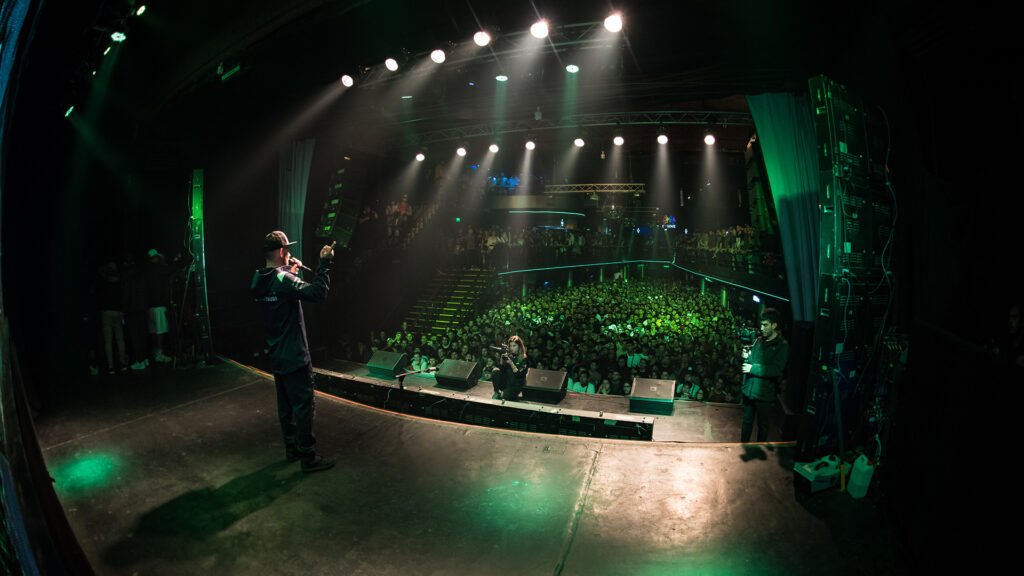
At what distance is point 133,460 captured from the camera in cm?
326

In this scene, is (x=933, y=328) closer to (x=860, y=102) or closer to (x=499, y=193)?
(x=860, y=102)

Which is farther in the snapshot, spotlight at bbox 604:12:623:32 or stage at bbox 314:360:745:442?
stage at bbox 314:360:745:442

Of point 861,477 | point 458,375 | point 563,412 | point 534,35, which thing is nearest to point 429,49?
point 534,35

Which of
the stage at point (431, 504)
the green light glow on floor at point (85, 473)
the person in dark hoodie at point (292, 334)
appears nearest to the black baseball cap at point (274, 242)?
the person in dark hoodie at point (292, 334)

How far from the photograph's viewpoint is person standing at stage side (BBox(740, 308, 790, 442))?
3957mm

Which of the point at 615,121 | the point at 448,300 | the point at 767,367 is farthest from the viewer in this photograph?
the point at 448,300

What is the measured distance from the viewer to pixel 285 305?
315cm

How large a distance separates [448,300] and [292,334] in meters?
10.5

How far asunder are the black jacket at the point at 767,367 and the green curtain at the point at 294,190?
7.65 meters

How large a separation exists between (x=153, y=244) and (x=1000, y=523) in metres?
9.71

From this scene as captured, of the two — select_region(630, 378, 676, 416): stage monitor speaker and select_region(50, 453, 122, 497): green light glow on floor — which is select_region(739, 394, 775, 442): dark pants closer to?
select_region(630, 378, 676, 416): stage monitor speaker

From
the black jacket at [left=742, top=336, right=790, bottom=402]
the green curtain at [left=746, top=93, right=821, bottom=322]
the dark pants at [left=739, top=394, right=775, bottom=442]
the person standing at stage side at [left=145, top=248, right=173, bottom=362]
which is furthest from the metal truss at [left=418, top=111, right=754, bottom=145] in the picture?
the person standing at stage side at [left=145, top=248, right=173, bottom=362]

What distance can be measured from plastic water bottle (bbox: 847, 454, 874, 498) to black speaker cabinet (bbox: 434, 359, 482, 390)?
476cm

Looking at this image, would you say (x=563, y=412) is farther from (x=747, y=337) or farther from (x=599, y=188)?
(x=599, y=188)
